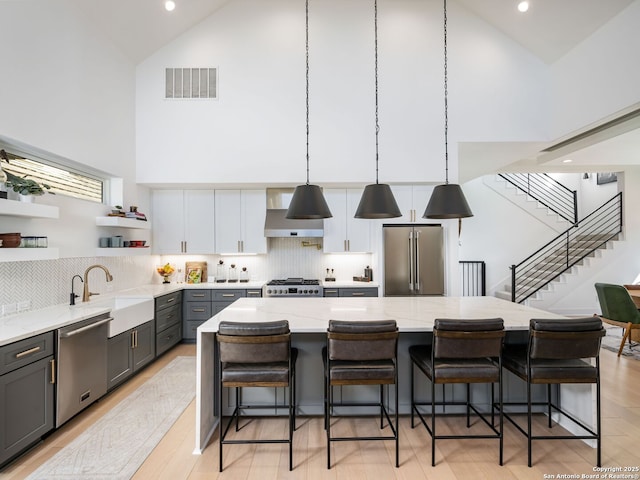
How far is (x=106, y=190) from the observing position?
444cm

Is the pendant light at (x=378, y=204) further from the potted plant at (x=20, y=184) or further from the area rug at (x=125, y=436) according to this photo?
the potted plant at (x=20, y=184)

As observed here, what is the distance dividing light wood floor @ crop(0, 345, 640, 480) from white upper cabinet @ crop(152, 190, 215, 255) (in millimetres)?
2784

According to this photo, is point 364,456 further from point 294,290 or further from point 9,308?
point 9,308

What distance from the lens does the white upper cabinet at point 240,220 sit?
17.2 feet

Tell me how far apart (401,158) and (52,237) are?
4.32m

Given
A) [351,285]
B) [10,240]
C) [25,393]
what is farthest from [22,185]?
[351,285]

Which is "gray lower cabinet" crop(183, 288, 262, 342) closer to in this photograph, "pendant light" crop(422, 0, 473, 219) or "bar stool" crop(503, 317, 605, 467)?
"pendant light" crop(422, 0, 473, 219)

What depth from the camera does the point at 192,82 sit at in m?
4.83

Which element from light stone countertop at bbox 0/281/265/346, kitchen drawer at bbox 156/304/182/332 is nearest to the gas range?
kitchen drawer at bbox 156/304/182/332

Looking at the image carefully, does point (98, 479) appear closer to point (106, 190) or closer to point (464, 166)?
point (106, 190)

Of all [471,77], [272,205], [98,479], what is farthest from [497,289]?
[98,479]

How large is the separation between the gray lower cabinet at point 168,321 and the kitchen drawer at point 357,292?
2.39 meters

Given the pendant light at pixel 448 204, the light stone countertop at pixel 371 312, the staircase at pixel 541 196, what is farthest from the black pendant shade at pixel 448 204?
the staircase at pixel 541 196

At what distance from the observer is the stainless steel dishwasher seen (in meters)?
2.62
